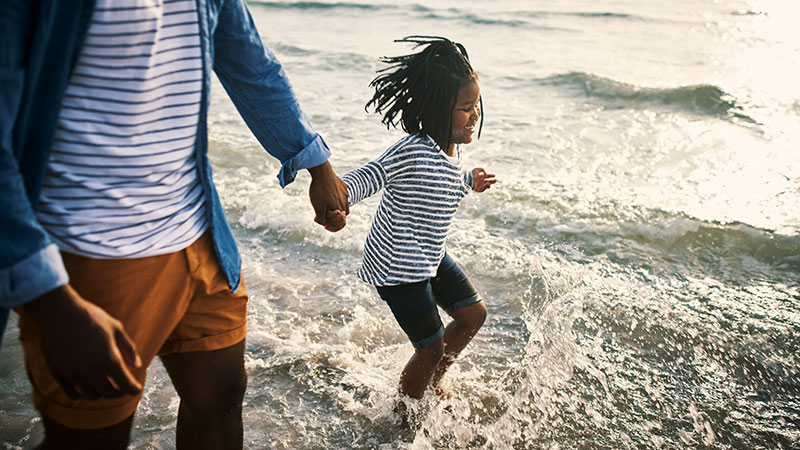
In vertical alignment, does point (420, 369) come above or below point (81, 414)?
below

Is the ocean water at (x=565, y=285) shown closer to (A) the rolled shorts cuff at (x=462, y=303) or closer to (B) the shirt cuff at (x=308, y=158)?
(A) the rolled shorts cuff at (x=462, y=303)

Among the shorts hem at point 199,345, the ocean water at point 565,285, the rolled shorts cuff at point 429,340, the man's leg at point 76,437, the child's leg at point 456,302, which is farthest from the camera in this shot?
the ocean water at point 565,285

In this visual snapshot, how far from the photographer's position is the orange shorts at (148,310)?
63.0 inches

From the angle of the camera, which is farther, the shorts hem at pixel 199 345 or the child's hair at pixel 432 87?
the child's hair at pixel 432 87

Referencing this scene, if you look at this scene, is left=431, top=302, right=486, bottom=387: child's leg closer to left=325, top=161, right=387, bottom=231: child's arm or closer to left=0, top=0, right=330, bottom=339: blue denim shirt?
left=325, top=161, right=387, bottom=231: child's arm

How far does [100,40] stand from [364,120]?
7.06m

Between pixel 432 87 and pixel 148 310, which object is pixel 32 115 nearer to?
pixel 148 310

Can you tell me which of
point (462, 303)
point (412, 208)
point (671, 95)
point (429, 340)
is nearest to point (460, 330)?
point (462, 303)

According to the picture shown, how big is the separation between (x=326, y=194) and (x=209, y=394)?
729 millimetres

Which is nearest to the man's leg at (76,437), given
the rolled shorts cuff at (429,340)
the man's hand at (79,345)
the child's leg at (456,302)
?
the man's hand at (79,345)

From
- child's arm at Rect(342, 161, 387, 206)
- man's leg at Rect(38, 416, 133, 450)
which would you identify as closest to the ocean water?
child's arm at Rect(342, 161, 387, 206)

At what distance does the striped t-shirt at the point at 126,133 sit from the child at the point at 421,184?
1.07 m

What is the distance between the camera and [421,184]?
2812mm

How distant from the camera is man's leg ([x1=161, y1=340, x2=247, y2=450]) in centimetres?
193
